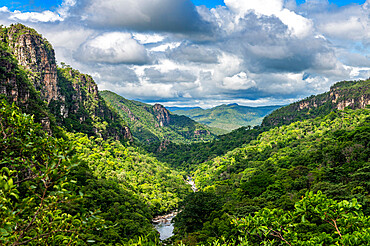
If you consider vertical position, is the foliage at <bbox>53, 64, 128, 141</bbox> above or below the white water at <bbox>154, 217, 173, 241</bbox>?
above

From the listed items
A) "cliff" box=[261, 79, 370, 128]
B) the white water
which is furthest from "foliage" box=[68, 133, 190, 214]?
"cliff" box=[261, 79, 370, 128]

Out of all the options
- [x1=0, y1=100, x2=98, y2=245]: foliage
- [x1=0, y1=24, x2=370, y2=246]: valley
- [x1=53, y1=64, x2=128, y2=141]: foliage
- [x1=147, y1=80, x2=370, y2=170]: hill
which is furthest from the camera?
[x1=147, y1=80, x2=370, y2=170]: hill

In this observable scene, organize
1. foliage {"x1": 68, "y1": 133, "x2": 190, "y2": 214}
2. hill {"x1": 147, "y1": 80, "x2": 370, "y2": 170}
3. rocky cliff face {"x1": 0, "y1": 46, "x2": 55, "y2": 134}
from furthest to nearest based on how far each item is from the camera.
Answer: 1. hill {"x1": 147, "y1": 80, "x2": 370, "y2": 170}
2. foliage {"x1": 68, "y1": 133, "x2": 190, "y2": 214}
3. rocky cliff face {"x1": 0, "y1": 46, "x2": 55, "y2": 134}

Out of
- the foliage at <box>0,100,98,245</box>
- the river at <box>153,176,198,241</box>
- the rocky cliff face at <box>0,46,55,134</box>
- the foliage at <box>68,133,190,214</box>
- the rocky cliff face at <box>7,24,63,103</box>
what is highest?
the rocky cliff face at <box>7,24,63,103</box>

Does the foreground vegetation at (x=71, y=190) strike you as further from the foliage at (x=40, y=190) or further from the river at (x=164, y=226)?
the river at (x=164, y=226)

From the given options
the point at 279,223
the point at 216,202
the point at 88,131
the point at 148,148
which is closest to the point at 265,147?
the point at 216,202

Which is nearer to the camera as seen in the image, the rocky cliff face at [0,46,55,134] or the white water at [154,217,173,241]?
the rocky cliff face at [0,46,55,134]

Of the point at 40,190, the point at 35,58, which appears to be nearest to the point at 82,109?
the point at 35,58

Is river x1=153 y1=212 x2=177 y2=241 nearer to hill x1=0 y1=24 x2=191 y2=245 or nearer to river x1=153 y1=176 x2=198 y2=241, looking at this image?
river x1=153 y1=176 x2=198 y2=241
